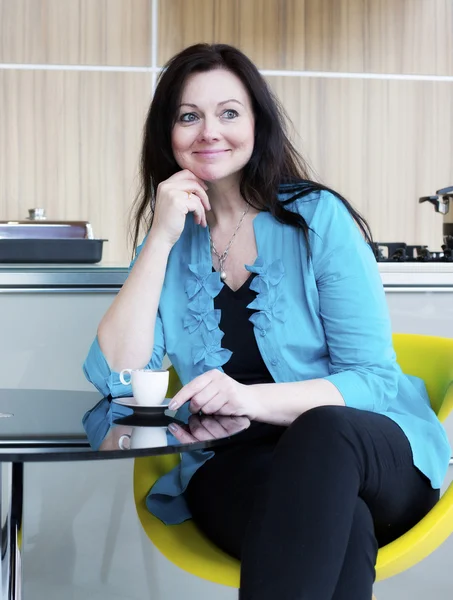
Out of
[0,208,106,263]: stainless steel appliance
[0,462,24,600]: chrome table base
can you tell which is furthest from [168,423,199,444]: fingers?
[0,208,106,263]: stainless steel appliance

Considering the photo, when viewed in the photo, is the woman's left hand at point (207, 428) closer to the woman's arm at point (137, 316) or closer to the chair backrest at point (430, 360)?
the woman's arm at point (137, 316)

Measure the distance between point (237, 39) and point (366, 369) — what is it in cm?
223

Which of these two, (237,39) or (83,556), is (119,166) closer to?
(237,39)

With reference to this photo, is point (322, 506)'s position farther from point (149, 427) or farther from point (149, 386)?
point (149, 386)

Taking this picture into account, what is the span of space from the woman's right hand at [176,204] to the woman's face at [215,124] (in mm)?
35

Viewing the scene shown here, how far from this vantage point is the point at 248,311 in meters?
1.59

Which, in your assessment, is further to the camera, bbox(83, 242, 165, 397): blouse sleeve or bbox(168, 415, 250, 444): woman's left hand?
bbox(83, 242, 165, 397): blouse sleeve

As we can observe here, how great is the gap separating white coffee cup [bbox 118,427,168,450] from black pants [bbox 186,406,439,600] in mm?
163

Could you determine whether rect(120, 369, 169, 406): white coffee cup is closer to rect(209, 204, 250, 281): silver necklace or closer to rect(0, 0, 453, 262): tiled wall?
rect(209, 204, 250, 281): silver necklace

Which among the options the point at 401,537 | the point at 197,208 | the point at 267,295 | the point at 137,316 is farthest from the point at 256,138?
the point at 401,537

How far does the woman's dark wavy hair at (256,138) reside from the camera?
1.63m

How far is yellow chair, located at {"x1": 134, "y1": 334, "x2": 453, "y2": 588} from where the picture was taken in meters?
1.30

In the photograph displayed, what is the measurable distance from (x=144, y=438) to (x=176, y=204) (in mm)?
603

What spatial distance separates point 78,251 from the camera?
2016 mm
